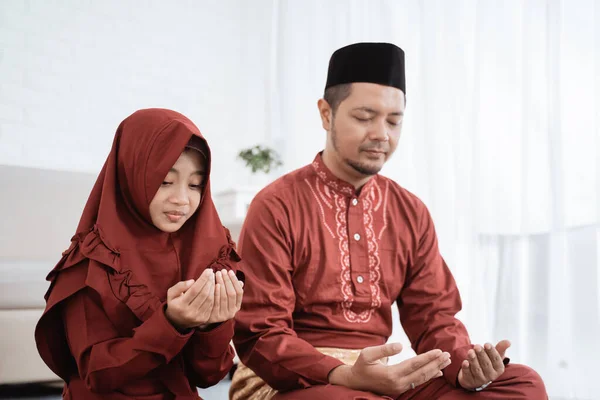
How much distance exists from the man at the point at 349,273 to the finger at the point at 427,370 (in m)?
0.04

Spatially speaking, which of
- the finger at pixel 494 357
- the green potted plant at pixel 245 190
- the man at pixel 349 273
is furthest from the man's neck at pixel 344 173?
the green potted plant at pixel 245 190

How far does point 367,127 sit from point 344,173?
152mm

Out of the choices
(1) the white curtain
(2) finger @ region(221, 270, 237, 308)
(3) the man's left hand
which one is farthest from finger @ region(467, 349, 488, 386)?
(1) the white curtain

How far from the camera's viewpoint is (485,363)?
4.79ft

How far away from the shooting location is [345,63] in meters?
1.81

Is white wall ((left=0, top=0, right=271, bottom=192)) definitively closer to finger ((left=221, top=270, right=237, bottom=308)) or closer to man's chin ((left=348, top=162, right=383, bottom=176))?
man's chin ((left=348, top=162, right=383, bottom=176))

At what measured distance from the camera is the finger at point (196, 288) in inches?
47.9

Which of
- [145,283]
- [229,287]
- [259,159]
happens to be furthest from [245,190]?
[229,287]

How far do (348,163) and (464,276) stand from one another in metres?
1.34

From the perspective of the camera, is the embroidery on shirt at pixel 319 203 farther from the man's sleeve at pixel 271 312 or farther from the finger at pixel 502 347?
the finger at pixel 502 347

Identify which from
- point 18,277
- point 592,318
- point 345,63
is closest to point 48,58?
point 18,277

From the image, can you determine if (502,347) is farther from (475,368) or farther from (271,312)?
(271,312)

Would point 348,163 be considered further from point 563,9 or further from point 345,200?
point 563,9

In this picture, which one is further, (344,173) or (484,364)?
(344,173)
